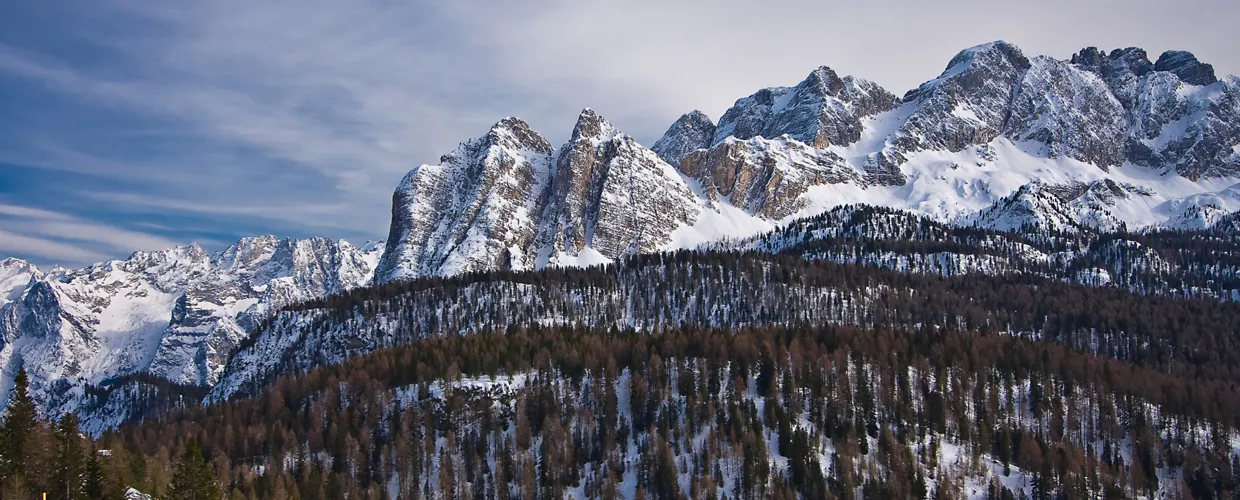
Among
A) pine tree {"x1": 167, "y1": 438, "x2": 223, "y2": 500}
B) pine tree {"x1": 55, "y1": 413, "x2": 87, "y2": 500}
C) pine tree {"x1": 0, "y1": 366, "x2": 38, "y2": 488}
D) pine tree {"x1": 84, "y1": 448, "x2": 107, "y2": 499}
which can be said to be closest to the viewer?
pine tree {"x1": 167, "y1": 438, "x2": 223, "y2": 500}

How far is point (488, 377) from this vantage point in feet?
557

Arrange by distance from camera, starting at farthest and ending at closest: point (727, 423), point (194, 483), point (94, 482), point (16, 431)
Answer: point (727, 423) < point (16, 431) < point (94, 482) < point (194, 483)

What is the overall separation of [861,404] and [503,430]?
196 ft

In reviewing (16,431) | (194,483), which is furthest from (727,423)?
(16,431)

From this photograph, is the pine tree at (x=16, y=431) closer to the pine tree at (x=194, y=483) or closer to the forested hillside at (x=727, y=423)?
the pine tree at (x=194, y=483)

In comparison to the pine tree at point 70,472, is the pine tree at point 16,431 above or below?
above

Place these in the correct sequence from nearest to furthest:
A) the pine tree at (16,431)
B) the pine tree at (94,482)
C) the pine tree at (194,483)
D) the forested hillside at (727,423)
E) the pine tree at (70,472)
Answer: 1. the pine tree at (194,483)
2. the pine tree at (94,482)
3. the pine tree at (16,431)
4. the pine tree at (70,472)
5. the forested hillside at (727,423)

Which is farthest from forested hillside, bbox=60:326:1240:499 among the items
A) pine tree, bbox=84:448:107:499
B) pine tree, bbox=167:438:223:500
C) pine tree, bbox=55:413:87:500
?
pine tree, bbox=167:438:223:500

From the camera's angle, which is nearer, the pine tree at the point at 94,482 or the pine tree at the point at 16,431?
the pine tree at the point at 94,482

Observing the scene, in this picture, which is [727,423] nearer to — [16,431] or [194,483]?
[194,483]

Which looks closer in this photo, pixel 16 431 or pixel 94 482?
pixel 94 482

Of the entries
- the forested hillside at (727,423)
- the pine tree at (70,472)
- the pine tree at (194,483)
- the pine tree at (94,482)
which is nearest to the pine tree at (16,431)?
the pine tree at (70,472)

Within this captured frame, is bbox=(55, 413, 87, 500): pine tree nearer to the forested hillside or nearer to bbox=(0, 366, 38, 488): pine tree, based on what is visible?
bbox=(0, 366, 38, 488): pine tree

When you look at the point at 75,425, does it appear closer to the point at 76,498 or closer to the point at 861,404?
the point at 76,498
